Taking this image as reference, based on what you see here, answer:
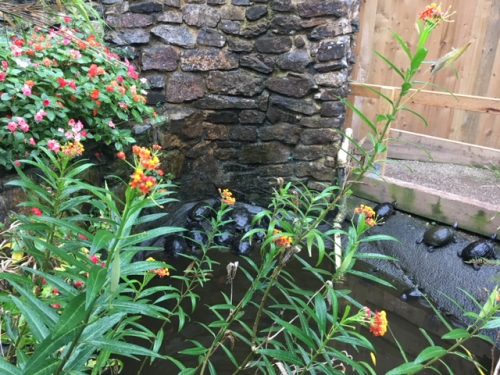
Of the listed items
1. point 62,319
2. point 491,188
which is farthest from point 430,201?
point 62,319

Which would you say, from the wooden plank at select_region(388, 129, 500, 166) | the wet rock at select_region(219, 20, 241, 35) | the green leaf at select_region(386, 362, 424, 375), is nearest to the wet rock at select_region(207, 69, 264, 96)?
the wet rock at select_region(219, 20, 241, 35)

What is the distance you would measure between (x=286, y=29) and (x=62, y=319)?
10.8 ft

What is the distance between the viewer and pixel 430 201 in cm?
351

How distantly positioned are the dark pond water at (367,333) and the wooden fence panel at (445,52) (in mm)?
2109

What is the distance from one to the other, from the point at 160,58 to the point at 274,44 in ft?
3.16

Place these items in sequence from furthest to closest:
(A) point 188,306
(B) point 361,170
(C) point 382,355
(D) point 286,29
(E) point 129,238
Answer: (D) point 286,29
(A) point 188,306
(C) point 382,355
(B) point 361,170
(E) point 129,238

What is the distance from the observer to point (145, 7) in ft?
11.2

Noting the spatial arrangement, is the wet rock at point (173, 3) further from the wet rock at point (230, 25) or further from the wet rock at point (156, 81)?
the wet rock at point (156, 81)

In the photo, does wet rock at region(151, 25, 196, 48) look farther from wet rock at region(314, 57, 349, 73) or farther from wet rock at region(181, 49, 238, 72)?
wet rock at region(314, 57, 349, 73)

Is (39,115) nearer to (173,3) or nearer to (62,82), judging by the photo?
(62,82)

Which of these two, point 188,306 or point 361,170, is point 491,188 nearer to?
point 188,306

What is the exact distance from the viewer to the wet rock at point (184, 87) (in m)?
3.62

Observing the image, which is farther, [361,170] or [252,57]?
[252,57]

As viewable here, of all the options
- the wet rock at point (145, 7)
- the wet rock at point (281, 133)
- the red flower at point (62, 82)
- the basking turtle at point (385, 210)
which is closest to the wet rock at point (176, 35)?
the wet rock at point (145, 7)
